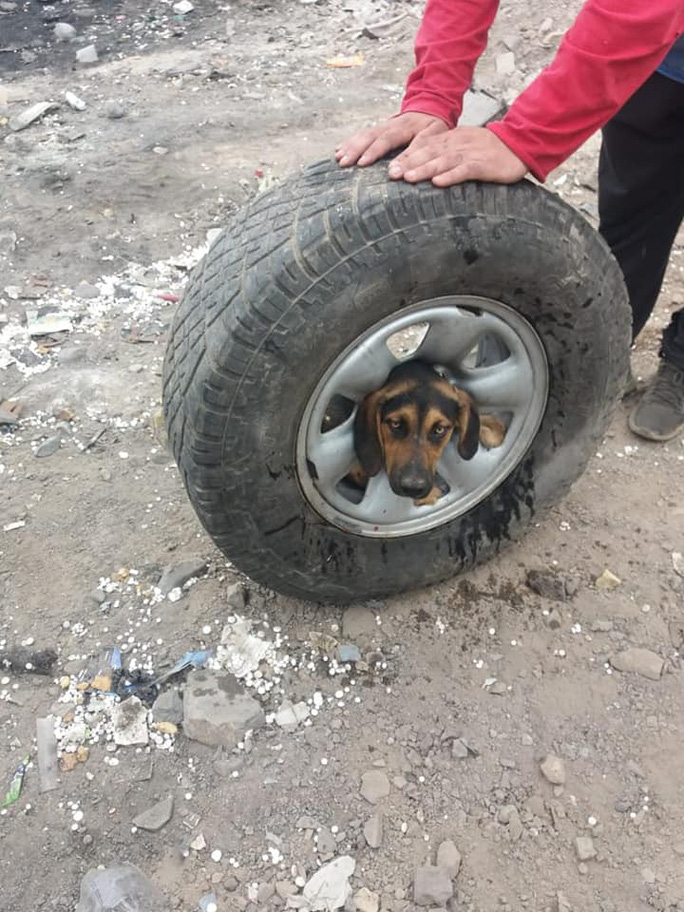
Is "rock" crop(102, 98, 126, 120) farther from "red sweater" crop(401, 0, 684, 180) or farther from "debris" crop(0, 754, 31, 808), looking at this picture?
"debris" crop(0, 754, 31, 808)

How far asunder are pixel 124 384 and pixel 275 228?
1844mm

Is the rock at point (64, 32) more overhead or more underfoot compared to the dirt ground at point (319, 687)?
more underfoot

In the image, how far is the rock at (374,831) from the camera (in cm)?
212

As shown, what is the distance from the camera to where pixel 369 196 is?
1.99 metres

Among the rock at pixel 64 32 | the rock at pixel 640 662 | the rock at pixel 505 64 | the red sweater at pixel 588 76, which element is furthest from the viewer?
the rock at pixel 64 32

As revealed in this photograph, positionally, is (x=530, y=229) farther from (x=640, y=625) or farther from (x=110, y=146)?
(x=110, y=146)

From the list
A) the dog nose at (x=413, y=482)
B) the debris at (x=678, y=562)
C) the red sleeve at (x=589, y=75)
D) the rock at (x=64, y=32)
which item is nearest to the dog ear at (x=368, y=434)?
the dog nose at (x=413, y=482)

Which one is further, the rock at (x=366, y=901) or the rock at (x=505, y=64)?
the rock at (x=505, y=64)

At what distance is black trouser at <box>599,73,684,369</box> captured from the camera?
2.75m

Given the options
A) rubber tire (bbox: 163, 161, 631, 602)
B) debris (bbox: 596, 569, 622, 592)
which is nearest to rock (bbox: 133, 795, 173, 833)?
rubber tire (bbox: 163, 161, 631, 602)

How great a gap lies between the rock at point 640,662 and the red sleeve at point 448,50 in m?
1.76

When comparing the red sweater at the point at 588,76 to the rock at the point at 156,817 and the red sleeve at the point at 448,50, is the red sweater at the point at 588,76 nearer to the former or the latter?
the red sleeve at the point at 448,50

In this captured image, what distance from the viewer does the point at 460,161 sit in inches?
79.4

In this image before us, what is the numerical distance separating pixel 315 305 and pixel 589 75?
0.86 m
